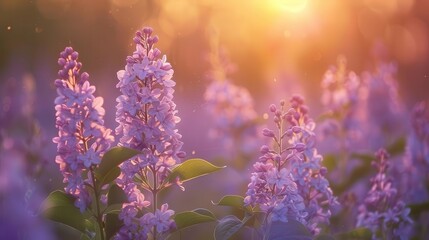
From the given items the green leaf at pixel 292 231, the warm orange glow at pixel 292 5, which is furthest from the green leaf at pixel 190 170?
the warm orange glow at pixel 292 5

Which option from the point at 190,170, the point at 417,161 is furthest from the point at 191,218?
the point at 417,161

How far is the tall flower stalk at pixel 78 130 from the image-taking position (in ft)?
6.33

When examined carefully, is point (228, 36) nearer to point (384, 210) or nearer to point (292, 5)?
point (292, 5)

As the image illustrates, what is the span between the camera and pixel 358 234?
2.53 metres

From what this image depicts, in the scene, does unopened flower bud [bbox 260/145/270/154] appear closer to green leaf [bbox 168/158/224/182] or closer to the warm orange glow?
green leaf [bbox 168/158/224/182]

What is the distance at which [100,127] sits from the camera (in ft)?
6.45

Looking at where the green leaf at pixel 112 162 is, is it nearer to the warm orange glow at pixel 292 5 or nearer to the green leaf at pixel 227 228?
the green leaf at pixel 227 228

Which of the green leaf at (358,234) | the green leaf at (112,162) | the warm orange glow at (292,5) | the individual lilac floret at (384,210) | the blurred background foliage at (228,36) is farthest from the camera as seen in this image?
the blurred background foliage at (228,36)

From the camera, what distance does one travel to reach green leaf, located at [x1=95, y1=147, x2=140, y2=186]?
6.19 ft

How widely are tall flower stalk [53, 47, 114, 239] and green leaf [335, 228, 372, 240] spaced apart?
921 mm

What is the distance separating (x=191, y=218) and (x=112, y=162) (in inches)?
11.1

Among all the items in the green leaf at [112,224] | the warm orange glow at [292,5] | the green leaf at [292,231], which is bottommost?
the green leaf at [292,231]

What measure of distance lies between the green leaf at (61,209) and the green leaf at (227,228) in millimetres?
350

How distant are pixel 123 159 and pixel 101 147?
0.11 metres
